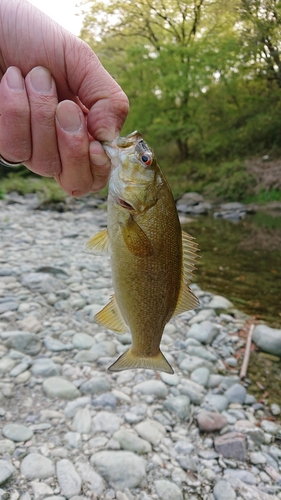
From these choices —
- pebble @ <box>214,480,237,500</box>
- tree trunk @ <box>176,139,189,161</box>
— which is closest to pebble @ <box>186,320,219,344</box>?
pebble @ <box>214,480,237,500</box>

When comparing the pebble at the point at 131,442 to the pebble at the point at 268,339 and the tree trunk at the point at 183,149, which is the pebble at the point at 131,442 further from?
the tree trunk at the point at 183,149

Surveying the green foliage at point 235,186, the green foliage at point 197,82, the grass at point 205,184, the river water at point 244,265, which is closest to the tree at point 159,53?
the green foliage at point 197,82

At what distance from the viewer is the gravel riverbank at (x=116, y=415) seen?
306cm

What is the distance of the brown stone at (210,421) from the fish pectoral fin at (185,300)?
91.0 inches

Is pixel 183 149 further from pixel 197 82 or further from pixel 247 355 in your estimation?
pixel 247 355

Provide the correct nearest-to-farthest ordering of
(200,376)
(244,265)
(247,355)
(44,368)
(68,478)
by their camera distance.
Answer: (68,478), (44,368), (200,376), (247,355), (244,265)

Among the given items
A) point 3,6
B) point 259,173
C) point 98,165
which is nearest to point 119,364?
point 98,165

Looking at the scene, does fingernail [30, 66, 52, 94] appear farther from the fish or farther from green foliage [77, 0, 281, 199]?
green foliage [77, 0, 281, 199]

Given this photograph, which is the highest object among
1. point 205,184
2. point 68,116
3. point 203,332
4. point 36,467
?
point 68,116

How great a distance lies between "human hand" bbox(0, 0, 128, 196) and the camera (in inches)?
77.1

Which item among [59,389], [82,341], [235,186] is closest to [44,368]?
[59,389]

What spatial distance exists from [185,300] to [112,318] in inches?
16.3

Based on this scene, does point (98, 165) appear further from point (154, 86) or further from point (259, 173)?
point (154, 86)

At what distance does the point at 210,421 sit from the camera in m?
3.93
